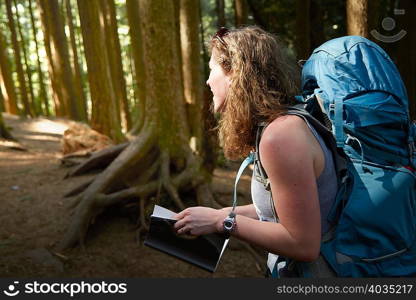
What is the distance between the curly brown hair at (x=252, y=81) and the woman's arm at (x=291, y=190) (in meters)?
0.11

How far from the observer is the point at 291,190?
1314mm

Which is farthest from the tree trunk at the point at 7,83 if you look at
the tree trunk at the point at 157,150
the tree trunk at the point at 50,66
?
the tree trunk at the point at 157,150

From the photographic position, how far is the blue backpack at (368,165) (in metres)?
1.40

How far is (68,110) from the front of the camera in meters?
14.8

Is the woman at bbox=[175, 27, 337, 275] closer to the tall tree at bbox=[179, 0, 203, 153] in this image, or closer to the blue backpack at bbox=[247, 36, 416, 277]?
the blue backpack at bbox=[247, 36, 416, 277]

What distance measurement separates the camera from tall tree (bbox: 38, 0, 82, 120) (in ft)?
38.2

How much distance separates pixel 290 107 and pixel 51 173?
562 centimetres

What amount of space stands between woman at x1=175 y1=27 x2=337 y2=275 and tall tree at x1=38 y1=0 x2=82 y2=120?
11.4 meters

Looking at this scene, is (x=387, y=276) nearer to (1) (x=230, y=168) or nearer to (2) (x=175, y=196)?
(2) (x=175, y=196)

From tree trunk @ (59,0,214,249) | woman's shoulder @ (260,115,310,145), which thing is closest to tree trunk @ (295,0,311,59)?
tree trunk @ (59,0,214,249)

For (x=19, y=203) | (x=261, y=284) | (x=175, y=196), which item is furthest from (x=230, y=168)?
(x=261, y=284)

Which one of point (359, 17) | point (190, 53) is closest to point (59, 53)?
point (190, 53)

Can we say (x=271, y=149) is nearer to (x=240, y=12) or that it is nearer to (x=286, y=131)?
(x=286, y=131)

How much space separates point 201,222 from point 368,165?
0.65 metres
